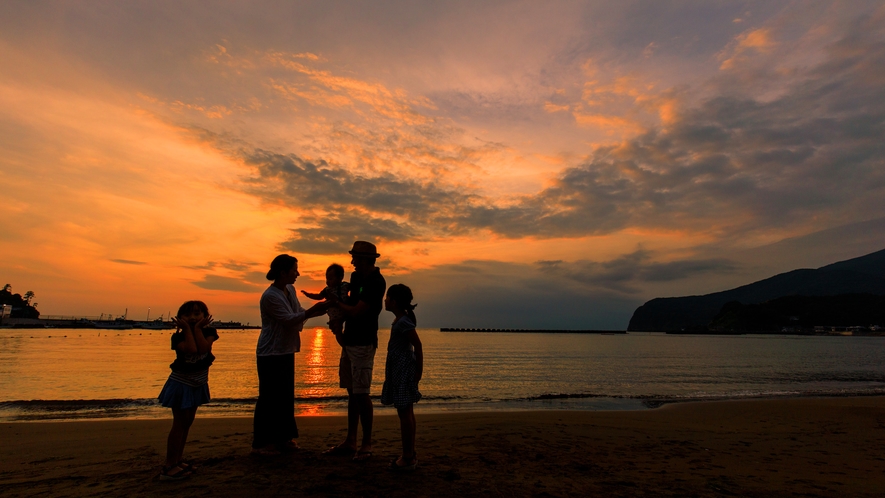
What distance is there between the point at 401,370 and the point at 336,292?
125 cm

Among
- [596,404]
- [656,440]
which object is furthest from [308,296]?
[596,404]

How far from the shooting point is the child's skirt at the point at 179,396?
4.41 m

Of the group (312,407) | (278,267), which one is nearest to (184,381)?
(278,267)

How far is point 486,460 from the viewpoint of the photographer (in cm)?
567

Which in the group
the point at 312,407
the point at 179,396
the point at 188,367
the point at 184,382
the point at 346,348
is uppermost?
the point at 346,348

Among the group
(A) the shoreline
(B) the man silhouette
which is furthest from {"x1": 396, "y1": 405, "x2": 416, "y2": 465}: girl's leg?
(A) the shoreline

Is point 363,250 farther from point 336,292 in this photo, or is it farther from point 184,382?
point 184,382

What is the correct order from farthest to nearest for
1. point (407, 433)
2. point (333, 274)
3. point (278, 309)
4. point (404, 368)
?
point (333, 274) < point (278, 309) < point (404, 368) < point (407, 433)

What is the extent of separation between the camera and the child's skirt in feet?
14.5

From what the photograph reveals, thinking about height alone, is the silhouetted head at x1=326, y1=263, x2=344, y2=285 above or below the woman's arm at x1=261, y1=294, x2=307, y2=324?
above

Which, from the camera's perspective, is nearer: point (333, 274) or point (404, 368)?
point (404, 368)

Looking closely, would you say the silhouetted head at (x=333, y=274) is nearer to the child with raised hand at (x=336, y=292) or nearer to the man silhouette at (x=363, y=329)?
the child with raised hand at (x=336, y=292)

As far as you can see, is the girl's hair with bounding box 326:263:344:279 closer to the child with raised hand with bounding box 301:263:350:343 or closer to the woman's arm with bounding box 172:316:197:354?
the child with raised hand with bounding box 301:263:350:343

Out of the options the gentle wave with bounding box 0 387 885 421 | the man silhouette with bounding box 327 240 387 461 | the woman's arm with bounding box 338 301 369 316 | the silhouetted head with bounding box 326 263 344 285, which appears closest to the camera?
the woman's arm with bounding box 338 301 369 316
